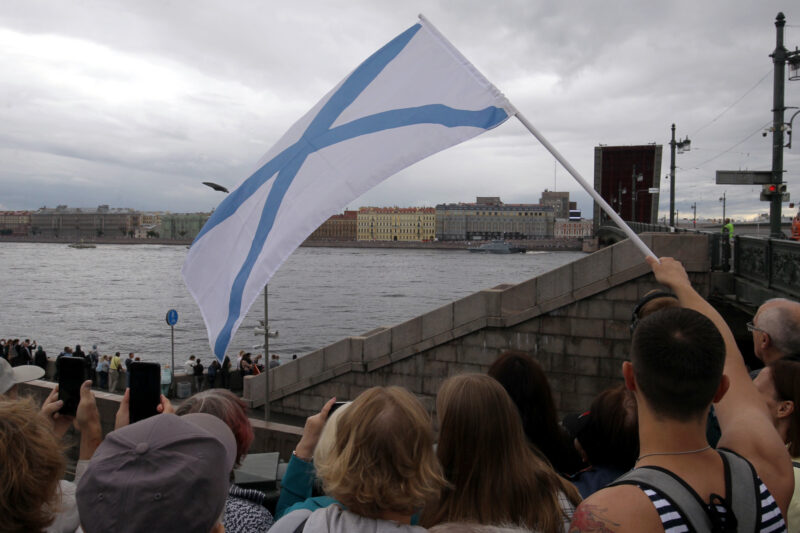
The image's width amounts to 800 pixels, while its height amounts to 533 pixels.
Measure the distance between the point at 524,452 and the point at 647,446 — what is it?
1.47 ft

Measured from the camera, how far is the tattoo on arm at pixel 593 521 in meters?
1.25

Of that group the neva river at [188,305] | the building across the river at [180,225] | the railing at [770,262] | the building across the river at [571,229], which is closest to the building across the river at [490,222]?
the building across the river at [571,229]

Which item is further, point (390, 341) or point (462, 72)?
point (390, 341)

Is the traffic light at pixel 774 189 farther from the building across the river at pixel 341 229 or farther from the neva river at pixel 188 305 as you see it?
the building across the river at pixel 341 229

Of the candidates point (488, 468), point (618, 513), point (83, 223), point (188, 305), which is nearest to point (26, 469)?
point (488, 468)

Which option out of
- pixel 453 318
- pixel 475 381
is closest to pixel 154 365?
pixel 475 381

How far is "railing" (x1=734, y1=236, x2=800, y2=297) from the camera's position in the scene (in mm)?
6223

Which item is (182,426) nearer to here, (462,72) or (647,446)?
(647,446)

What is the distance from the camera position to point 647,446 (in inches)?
54.9

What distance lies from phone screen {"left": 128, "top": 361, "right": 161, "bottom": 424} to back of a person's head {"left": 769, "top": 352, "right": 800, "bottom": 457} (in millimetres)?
2178

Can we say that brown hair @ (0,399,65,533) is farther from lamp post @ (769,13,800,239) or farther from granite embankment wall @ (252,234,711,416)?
lamp post @ (769,13,800,239)

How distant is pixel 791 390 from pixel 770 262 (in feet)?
18.3

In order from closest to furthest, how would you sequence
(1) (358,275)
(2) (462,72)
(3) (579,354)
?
(2) (462,72) < (3) (579,354) < (1) (358,275)

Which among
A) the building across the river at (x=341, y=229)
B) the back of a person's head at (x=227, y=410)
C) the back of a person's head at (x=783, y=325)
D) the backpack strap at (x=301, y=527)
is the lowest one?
the backpack strap at (x=301, y=527)
